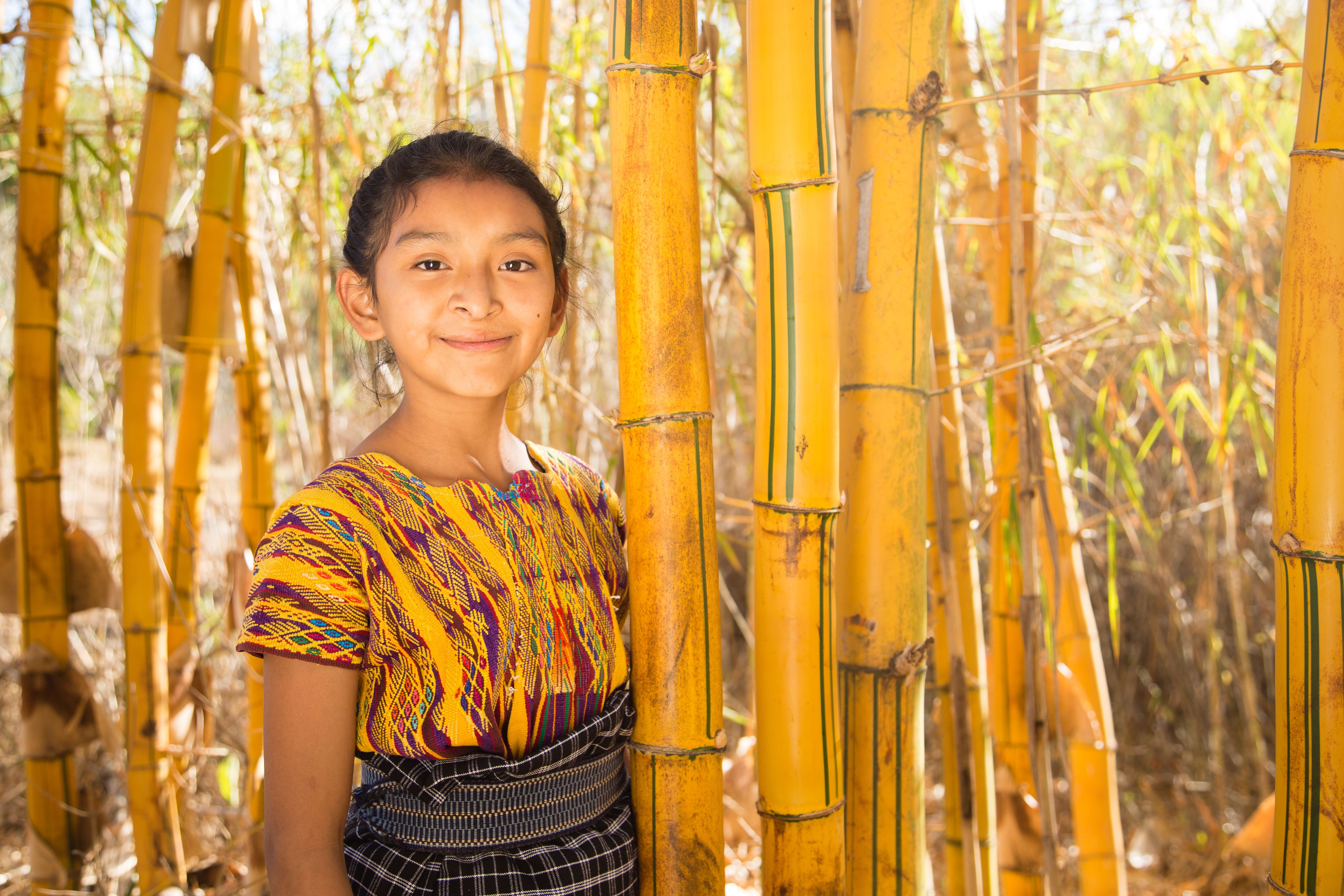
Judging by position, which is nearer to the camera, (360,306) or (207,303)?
(360,306)

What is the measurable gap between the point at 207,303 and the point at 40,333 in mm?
253

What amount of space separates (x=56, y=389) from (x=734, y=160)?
1.64 meters

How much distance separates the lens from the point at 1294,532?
28.8 inches

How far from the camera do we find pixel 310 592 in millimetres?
745

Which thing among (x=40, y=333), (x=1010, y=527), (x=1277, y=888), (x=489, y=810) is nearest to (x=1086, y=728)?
(x=1010, y=527)

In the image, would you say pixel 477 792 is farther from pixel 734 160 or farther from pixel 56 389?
pixel 734 160

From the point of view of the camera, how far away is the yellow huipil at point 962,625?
45.6 inches

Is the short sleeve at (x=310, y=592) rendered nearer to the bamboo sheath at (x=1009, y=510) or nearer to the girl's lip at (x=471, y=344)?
the girl's lip at (x=471, y=344)

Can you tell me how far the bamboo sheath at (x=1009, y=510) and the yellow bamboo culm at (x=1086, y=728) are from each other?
6 cm

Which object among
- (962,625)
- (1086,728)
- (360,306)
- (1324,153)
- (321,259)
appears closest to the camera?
(1324,153)

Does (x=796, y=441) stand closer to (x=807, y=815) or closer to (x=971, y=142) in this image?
(x=807, y=815)

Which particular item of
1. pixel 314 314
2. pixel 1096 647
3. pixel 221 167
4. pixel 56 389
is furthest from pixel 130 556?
pixel 314 314

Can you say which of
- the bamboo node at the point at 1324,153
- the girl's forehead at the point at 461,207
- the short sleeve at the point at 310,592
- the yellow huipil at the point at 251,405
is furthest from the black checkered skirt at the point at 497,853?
the yellow huipil at the point at 251,405

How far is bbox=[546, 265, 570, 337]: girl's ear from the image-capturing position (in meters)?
0.96
